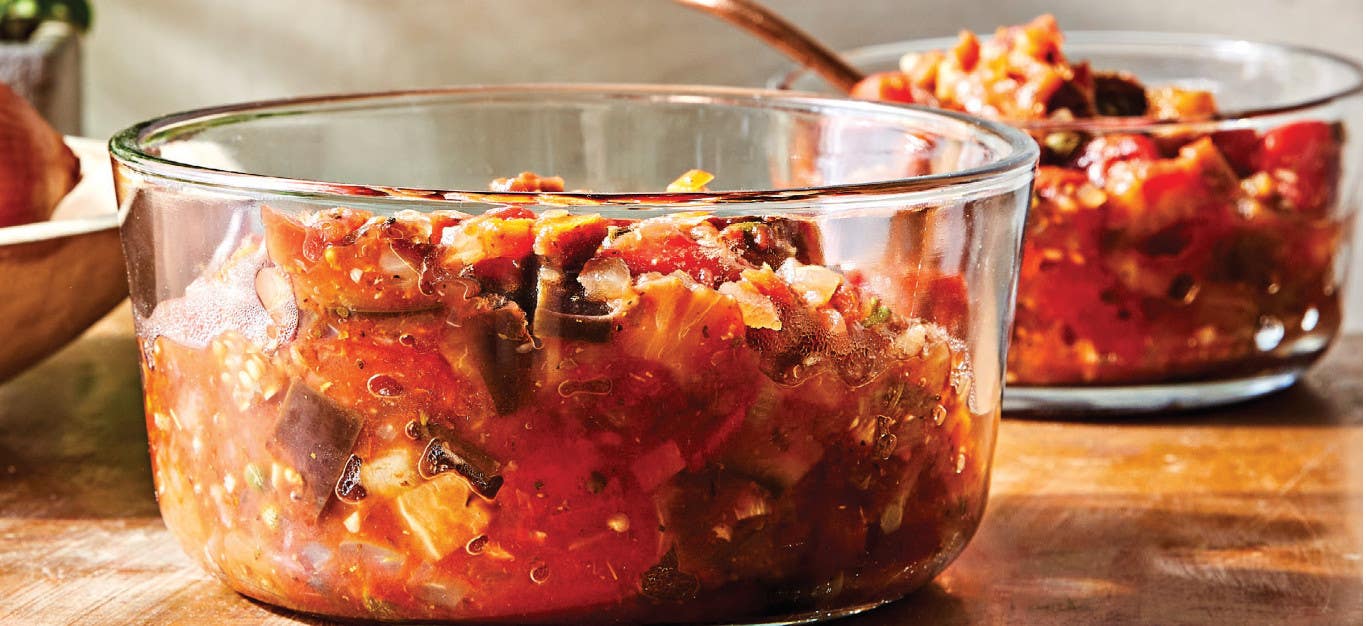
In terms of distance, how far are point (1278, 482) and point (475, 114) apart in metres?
0.51

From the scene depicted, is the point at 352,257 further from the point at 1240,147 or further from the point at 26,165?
the point at 1240,147

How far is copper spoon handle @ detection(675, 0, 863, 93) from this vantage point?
3.56ft

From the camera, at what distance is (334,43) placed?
1976 mm

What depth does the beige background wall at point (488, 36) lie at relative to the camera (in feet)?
5.58

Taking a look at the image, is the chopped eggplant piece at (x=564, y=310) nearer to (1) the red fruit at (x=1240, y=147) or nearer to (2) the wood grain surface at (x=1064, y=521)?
(2) the wood grain surface at (x=1064, y=521)

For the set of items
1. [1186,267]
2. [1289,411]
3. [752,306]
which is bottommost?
[1289,411]

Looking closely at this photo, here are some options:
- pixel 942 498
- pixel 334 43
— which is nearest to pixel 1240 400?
pixel 942 498

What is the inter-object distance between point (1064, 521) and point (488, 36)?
1.26m

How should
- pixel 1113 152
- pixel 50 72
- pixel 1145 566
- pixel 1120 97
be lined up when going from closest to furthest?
pixel 1145 566, pixel 1113 152, pixel 1120 97, pixel 50 72

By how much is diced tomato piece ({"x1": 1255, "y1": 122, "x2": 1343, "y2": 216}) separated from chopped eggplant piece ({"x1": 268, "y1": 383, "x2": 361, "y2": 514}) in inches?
26.4

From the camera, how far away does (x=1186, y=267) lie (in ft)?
3.22

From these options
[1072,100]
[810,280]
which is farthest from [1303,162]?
[810,280]

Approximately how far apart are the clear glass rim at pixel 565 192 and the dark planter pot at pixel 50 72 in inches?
43.6

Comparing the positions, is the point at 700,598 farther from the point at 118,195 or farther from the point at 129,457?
the point at 129,457
